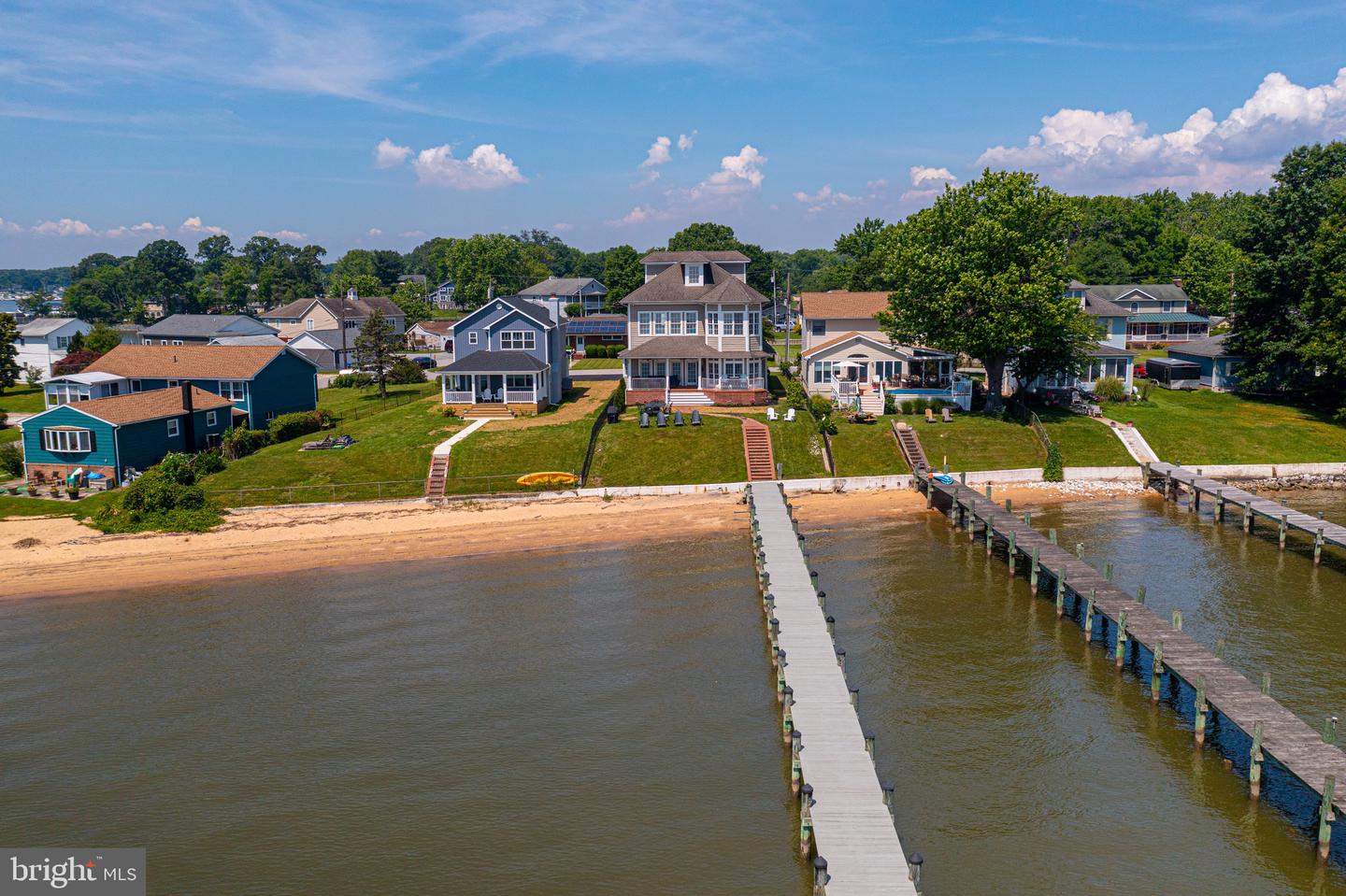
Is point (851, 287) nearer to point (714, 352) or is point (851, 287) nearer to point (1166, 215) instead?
point (714, 352)

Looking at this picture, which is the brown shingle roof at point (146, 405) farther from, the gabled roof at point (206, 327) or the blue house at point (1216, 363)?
the blue house at point (1216, 363)

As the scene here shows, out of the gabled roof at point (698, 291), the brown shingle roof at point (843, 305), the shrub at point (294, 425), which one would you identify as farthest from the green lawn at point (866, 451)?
the shrub at point (294, 425)

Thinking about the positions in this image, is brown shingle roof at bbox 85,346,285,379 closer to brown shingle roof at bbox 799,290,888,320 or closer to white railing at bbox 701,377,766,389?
white railing at bbox 701,377,766,389

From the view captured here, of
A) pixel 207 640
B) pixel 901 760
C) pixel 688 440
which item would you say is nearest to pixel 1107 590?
pixel 901 760

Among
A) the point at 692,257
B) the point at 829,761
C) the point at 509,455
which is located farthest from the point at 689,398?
the point at 829,761

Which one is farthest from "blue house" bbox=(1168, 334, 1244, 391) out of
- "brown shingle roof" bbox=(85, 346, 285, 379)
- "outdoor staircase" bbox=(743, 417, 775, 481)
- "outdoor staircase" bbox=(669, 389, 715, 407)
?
"brown shingle roof" bbox=(85, 346, 285, 379)

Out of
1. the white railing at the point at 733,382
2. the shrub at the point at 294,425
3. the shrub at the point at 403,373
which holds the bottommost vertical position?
the shrub at the point at 294,425
